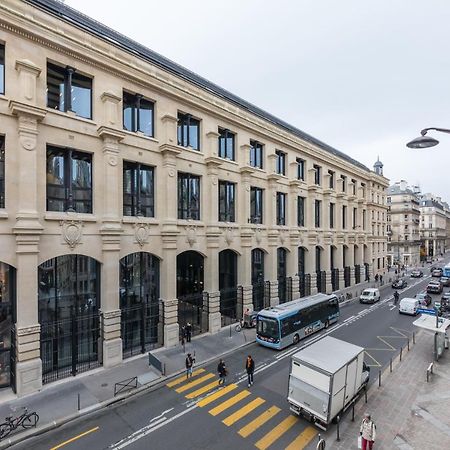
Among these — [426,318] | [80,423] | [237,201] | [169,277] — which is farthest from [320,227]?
[80,423]

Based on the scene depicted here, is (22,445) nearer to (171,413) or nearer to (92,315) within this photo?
(171,413)

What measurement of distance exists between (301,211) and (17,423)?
31.8 meters

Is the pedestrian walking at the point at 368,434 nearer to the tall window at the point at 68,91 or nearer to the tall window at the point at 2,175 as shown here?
the tall window at the point at 2,175

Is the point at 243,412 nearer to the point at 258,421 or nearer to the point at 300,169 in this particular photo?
the point at 258,421

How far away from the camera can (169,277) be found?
70.9ft

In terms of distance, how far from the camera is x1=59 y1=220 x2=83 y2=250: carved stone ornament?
16969 mm

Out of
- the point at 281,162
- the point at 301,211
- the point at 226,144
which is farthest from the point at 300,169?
the point at 226,144

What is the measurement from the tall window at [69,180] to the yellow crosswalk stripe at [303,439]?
16060 mm

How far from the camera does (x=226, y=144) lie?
89.7 ft

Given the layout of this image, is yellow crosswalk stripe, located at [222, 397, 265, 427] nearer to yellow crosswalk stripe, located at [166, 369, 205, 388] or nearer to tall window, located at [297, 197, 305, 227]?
yellow crosswalk stripe, located at [166, 369, 205, 388]

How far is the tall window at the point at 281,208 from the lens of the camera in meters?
→ 32.8

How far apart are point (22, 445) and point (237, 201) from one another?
21.4 m

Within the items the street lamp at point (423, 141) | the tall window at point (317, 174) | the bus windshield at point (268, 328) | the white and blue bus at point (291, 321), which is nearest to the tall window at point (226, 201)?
the white and blue bus at point (291, 321)

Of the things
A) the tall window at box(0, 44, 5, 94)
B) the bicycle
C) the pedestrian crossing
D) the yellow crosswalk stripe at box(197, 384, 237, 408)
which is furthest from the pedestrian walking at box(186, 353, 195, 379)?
the tall window at box(0, 44, 5, 94)
